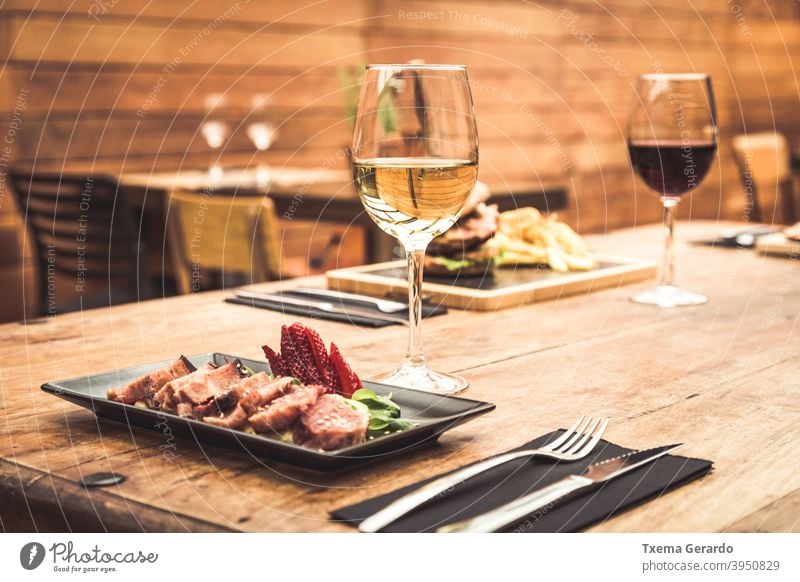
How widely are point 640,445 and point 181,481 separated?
14.0 inches

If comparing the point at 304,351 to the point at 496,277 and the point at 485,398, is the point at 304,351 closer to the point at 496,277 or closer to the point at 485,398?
the point at 485,398

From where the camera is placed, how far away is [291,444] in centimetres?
69

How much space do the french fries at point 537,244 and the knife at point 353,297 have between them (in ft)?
0.81

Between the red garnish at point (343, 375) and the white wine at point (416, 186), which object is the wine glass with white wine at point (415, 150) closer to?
the white wine at point (416, 186)

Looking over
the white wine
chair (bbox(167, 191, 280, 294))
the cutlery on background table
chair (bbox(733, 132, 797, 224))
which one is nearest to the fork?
the white wine

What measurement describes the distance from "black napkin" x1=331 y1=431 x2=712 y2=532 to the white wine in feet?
0.92

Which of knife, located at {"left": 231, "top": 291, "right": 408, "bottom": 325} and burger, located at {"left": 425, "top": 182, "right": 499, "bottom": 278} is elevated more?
burger, located at {"left": 425, "top": 182, "right": 499, "bottom": 278}

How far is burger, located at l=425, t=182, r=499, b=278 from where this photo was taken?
151 cm

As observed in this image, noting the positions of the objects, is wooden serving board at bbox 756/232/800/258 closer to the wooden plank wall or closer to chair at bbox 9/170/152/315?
chair at bbox 9/170/152/315

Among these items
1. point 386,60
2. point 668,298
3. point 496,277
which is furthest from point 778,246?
point 386,60

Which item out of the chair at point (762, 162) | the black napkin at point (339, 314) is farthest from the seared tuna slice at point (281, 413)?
the chair at point (762, 162)

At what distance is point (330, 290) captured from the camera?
5.08 ft
